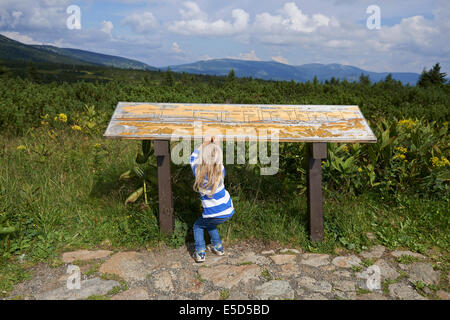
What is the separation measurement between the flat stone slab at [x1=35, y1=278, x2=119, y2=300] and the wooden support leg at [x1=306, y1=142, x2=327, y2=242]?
2.09m

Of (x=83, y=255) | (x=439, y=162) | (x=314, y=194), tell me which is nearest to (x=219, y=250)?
(x=314, y=194)

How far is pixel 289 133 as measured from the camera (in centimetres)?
327

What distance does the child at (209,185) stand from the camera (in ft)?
10.1

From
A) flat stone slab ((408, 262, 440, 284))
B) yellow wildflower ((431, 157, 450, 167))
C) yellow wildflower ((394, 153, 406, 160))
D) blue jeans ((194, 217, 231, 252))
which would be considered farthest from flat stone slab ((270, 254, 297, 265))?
yellow wildflower ((431, 157, 450, 167))

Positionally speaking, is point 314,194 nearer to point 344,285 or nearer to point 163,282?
point 344,285

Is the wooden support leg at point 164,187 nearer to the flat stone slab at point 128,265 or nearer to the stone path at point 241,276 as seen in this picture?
the stone path at point 241,276

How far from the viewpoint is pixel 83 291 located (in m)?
2.80

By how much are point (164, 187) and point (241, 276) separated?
1.22 metres

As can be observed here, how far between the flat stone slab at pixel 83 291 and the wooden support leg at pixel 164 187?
2.79 ft

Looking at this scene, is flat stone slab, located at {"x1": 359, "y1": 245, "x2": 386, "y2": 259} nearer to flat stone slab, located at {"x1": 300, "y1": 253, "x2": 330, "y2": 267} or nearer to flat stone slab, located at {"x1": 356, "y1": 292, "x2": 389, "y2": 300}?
flat stone slab, located at {"x1": 300, "y1": 253, "x2": 330, "y2": 267}

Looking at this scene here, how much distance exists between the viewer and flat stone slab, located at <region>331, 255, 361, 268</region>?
3.23 m

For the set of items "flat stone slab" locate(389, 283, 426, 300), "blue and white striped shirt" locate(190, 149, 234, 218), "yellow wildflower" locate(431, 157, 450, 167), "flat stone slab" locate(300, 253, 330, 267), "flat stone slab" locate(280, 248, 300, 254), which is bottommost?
"flat stone slab" locate(389, 283, 426, 300)
